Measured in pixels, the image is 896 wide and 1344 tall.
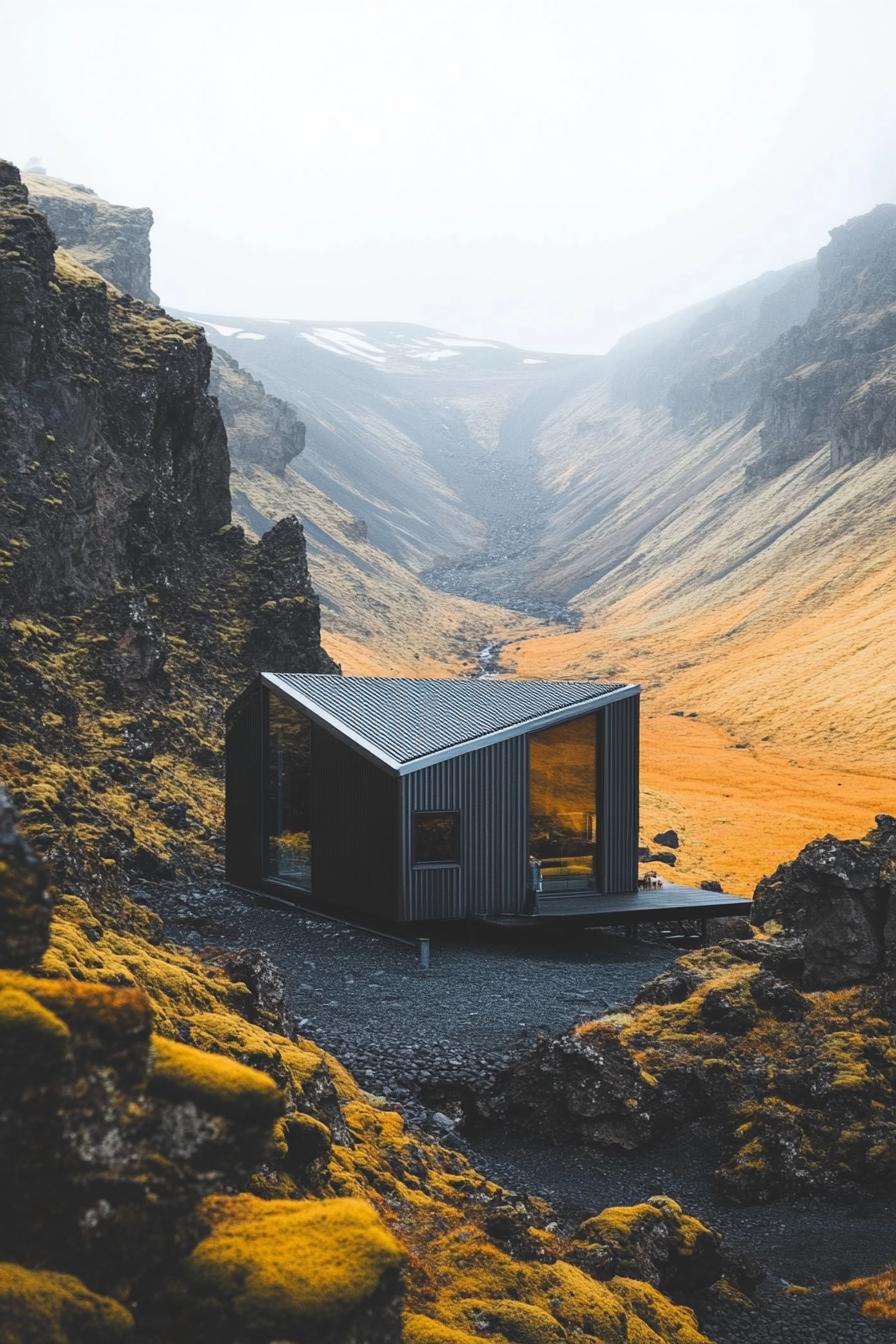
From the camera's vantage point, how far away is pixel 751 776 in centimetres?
7300

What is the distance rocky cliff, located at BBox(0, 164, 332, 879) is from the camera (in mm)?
33656

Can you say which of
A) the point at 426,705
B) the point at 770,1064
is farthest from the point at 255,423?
the point at 770,1064

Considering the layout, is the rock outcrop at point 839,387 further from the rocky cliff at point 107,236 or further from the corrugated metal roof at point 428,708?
the corrugated metal roof at point 428,708

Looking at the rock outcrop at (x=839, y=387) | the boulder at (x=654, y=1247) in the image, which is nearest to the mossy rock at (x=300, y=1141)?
the boulder at (x=654, y=1247)

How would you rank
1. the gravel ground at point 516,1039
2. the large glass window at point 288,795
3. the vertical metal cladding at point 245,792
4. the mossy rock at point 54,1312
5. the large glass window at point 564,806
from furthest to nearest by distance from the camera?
the vertical metal cladding at point 245,792 → the large glass window at point 288,795 → the large glass window at point 564,806 → the gravel ground at point 516,1039 → the mossy rock at point 54,1312

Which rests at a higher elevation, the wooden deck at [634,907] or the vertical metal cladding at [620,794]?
the vertical metal cladding at [620,794]

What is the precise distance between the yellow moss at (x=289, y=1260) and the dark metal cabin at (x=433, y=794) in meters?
18.0

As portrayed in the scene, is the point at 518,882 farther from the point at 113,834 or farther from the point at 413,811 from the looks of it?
the point at 113,834

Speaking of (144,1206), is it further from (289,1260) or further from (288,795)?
(288,795)

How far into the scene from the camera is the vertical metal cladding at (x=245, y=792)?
101ft

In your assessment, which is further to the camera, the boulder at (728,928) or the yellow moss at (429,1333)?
the boulder at (728,928)

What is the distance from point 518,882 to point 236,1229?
2080 cm

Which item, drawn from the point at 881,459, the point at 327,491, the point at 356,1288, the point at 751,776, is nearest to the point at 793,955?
the point at 356,1288

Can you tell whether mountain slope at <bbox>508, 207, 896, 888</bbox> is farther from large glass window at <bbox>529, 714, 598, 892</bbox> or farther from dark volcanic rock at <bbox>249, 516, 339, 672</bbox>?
dark volcanic rock at <bbox>249, 516, 339, 672</bbox>
